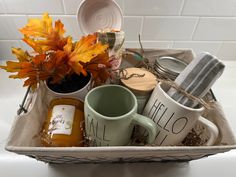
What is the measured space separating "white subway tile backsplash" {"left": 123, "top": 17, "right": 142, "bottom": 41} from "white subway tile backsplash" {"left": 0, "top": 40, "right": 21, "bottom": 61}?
0.29 metres

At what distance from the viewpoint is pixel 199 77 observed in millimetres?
281

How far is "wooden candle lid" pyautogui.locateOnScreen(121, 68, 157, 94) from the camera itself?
32 centimetres

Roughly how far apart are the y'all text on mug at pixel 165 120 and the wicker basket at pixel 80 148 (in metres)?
0.03

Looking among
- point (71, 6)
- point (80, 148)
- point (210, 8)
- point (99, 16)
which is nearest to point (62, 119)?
point (80, 148)

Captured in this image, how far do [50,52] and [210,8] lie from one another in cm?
41

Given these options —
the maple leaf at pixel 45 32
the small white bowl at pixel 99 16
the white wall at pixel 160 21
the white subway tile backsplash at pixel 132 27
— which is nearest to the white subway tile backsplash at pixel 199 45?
the white wall at pixel 160 21

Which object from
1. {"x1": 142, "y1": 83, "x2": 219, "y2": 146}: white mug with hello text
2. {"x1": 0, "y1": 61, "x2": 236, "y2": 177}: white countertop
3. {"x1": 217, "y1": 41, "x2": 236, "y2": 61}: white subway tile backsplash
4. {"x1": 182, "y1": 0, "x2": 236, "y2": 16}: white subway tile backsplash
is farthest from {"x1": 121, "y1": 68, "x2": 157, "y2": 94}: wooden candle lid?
{"x1": 217, "y1": 41, "x2": 236, "y2": 61}: white subway tile backsplash

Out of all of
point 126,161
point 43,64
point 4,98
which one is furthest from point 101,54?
point 4,98

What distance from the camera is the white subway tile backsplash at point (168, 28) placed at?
0.53 metres

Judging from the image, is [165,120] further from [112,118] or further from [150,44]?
[150,44]

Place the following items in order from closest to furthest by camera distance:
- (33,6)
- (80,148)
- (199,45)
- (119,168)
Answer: (80,148) → (119,168) → (33,6) → (199,45)

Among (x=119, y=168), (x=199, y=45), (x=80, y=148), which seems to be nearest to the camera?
(x=80, y=148)

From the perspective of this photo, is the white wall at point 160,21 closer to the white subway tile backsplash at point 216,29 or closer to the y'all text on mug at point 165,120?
the white subway tile backsplash at point 216,29

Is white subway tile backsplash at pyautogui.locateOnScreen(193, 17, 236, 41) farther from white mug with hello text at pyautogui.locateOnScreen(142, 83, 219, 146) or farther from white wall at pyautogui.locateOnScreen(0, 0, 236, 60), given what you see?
white mug with hello text at pyautogui.locateOnScreen(142, 83, 219, 146)
